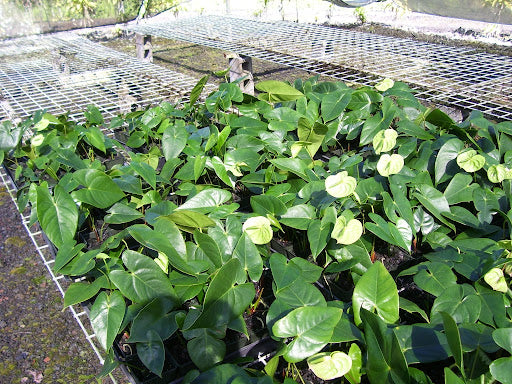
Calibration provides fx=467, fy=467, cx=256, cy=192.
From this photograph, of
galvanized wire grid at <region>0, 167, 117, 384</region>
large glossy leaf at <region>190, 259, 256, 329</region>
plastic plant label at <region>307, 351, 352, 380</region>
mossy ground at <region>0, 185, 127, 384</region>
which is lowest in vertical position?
mossy ground at <region>0, 185, 127, 384</region>

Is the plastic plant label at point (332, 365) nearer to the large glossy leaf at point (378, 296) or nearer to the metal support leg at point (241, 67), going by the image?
the large glossy leaf at point (378, 296)

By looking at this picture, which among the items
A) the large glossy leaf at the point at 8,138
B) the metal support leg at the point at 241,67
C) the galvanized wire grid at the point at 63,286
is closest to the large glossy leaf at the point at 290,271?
the galvanized wire grid at the point at 63,286

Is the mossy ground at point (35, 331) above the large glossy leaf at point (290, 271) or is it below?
below

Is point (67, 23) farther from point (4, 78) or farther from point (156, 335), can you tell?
point (156, 335)

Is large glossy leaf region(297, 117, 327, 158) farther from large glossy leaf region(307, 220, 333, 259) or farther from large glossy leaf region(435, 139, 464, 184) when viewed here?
large glossy leaf region(307, 220, 333, 259)

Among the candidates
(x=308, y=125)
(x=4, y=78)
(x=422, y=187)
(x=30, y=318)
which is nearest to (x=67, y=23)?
(x=4, y=78)

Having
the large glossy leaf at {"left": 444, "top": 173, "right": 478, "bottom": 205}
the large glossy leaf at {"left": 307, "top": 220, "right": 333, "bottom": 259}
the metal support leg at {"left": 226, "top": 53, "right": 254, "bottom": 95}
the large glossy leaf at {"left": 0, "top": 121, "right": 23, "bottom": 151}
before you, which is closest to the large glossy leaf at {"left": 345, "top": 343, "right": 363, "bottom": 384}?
the large glossy leaf at {"left": 307, "top": 220, "right": 333, "bottom": 259}

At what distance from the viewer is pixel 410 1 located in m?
6.12

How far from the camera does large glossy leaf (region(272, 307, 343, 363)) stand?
0.79 meters

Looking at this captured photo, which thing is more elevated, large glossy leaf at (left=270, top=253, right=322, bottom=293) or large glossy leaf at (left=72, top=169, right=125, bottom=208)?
large glossy leaf at (left=72, top=169, right=125, bottom=208)

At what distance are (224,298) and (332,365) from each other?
0.75 feet

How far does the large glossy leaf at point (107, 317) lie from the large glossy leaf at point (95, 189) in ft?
1.15

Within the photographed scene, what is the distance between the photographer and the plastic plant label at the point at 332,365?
767mm

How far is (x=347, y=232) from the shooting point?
1.02 metres
